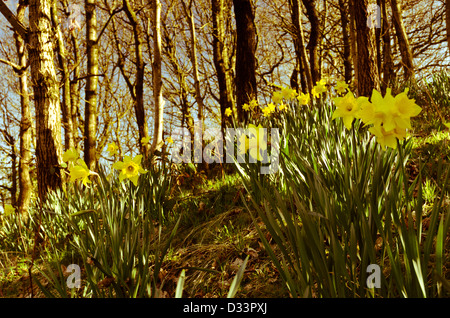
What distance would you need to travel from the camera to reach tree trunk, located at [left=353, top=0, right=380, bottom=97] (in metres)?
3.54

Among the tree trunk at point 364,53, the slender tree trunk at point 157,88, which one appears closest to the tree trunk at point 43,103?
the slender tree trunk at point 157,88

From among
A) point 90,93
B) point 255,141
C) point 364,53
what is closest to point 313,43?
point 364,53

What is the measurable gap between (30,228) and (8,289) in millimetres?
1076

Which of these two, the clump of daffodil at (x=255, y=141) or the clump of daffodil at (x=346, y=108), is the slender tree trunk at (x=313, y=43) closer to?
the clump of daffodil at (x=255, y=141)

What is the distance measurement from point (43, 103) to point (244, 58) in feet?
10.5

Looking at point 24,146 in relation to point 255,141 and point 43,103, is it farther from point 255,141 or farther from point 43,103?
point 255,141

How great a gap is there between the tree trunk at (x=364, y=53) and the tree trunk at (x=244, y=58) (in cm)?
170

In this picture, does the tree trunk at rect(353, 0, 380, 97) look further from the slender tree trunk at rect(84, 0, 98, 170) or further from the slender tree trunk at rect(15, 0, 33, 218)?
the slender tree trunk at rect(15, 0, 33, 218)

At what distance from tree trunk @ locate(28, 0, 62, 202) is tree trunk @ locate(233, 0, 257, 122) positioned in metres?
2.72

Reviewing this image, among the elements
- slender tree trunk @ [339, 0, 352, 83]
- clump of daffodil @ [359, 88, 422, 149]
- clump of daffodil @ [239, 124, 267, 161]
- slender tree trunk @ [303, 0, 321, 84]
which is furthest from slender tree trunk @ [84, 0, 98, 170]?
slender tree trunk @ [339, 0, 352, 83]

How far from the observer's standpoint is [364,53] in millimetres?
3578

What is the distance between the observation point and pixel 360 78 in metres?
3.58

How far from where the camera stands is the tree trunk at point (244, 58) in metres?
4.93
